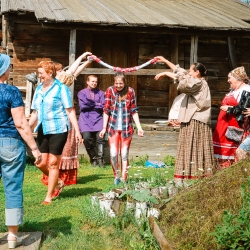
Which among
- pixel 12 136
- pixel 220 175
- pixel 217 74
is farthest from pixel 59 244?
pixel 217 74

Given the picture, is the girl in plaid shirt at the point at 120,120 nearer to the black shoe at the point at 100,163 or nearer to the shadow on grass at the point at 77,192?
the shadow on grass at the point at 77,192

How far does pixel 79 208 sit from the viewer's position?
590cm

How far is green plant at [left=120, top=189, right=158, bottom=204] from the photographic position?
5.27 m

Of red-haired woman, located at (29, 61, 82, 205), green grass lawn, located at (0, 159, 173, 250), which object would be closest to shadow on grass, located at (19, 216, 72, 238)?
green grass lawn, located at (0, 159, 173, 250)

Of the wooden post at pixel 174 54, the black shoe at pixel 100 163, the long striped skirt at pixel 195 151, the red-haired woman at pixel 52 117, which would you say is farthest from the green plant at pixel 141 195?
the wooden post at pixel 174 54

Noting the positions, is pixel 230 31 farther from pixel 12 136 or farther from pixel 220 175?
pixel 12 136

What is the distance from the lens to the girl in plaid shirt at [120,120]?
7.57 m

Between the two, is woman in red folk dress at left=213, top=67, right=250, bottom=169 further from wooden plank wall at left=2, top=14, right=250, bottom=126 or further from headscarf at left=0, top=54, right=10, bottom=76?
wooden plank wall at left=2, top=14, right=250, bottom=126

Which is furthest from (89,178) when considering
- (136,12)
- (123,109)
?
(136,12)

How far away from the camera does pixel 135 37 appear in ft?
43.9

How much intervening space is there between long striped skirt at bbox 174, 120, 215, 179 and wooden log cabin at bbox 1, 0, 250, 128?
426cm

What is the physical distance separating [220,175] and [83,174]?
14.2ft

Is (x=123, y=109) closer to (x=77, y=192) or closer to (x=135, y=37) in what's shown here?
(x=77, y=192)

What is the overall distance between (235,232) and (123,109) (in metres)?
4.21
